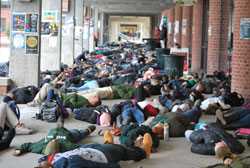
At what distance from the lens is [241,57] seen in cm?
1241

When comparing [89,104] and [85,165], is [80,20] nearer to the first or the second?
[89,104]

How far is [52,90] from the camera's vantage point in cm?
1088

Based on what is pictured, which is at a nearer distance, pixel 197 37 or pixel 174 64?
pixel 174 64

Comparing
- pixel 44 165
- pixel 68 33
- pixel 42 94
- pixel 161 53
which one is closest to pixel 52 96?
pixel 42 94

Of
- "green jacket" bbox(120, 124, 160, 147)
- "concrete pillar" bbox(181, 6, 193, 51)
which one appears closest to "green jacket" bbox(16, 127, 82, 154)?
"green jacket" bbox(120, 124, 160, 147)

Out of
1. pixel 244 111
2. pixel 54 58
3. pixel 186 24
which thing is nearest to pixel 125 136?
pixel 244 111

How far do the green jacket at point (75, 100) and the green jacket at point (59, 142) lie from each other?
3.90 meters

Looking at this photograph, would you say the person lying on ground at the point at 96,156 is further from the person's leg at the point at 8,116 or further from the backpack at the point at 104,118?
the backpack at the point at 104,118

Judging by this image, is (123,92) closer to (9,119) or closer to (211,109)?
(211,109)

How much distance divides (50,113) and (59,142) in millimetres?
2891

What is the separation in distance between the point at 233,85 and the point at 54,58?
937 cm

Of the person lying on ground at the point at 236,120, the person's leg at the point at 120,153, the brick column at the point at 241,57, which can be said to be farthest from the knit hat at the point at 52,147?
the brick column at the point at 241,57

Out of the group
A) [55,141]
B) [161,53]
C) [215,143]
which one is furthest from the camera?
[161,53]

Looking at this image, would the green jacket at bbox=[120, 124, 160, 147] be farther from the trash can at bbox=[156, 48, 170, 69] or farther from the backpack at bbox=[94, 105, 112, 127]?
the trash can at bbox=[156, 48, 170, 69]
